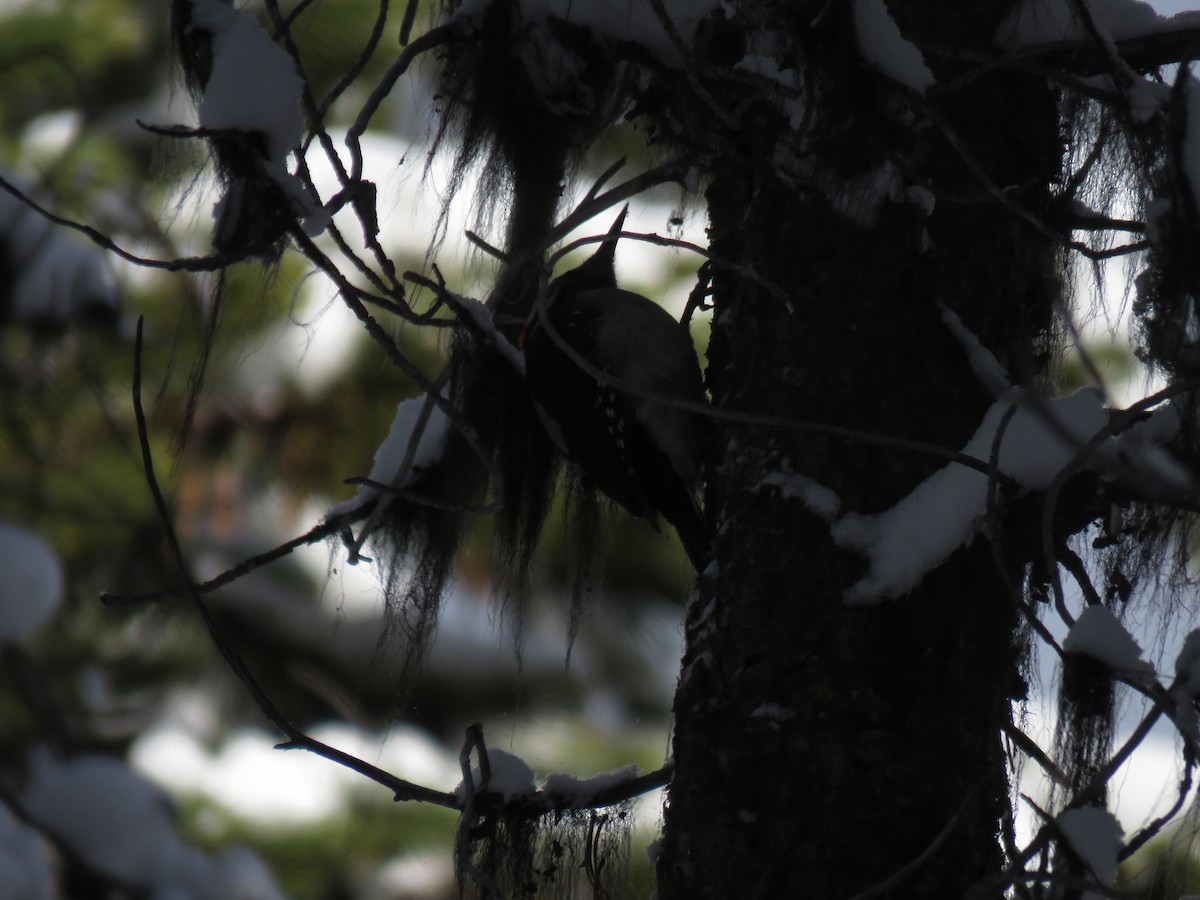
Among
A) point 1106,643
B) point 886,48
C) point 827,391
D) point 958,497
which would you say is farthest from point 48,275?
point 1106,643

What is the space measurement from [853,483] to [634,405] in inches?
51.2

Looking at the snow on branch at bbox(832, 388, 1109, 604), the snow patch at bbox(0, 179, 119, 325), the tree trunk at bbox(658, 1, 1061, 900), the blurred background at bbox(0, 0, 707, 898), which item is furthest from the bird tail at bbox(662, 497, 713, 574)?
the snow patch at bbox(0, 179, 119, 325)

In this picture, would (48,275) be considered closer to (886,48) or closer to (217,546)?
(217,546)

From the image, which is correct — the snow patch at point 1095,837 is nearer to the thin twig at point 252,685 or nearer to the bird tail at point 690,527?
the thin twig at point 252,685

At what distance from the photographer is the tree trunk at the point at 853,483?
1.87 m

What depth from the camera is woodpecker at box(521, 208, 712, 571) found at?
290cm

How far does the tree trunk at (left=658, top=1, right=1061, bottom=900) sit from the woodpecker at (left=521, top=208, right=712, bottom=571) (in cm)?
62

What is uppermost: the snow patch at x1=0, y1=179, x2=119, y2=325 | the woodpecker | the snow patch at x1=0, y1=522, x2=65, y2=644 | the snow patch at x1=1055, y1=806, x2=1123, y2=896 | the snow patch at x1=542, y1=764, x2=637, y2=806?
the snow patch at x1=0, y1=179, x2=119, y2=325

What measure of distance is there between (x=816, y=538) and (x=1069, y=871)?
2.13ft

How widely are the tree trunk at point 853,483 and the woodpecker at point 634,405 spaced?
0.62 m

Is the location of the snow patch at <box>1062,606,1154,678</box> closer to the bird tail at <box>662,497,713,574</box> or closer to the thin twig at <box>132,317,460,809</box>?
the thin twig at <box>132,317,460,809</box>

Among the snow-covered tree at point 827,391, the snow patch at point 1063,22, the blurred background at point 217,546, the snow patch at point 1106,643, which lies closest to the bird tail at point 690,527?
the snow-covered tree at point 827,391

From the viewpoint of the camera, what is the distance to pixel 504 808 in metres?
2.25

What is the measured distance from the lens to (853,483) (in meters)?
2.03
